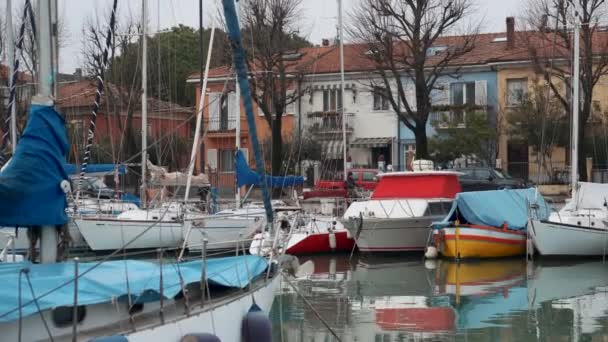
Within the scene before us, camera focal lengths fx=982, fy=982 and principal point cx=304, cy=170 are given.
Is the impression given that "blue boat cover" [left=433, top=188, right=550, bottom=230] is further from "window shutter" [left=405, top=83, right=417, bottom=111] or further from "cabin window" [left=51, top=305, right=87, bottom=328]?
"window shutter" [left=405, top=83, right=417, bottom=111]

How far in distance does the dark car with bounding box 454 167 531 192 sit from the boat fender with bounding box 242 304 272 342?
28119 millimetres

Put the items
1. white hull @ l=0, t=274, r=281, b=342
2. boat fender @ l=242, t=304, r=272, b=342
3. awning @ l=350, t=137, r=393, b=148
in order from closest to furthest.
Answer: white hull @ l=0, t=274, r=281, b=342 < boat fender @ l=242, t=304, r=272, b=342 < awning @ l=350, t=137, r=393, b=148

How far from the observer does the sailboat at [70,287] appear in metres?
9.97

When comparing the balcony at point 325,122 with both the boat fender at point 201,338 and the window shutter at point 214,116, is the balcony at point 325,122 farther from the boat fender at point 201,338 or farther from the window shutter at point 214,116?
the boat fender at point 201,338

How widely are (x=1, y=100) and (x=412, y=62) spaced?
19.2 metres

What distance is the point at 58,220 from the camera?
11281 mm

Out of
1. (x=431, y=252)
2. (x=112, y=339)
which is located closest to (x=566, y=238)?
(x=431, y=252)

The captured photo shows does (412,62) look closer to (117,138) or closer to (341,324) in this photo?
(117,138)

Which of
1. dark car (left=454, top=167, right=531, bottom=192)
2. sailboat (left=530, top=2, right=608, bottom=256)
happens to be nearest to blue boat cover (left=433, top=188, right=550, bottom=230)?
sailboat (left=530, top=2, right=608, bottom=256)

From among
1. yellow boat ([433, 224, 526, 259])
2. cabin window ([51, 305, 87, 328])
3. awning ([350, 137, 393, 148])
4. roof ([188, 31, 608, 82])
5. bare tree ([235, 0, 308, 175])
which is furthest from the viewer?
awning ([350, 137, 393, 148])

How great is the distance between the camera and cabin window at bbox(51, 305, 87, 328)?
33.7ft

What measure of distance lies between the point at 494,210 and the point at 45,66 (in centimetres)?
2053

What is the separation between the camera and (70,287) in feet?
33.4

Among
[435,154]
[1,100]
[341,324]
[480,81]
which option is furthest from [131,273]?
[480,81]
